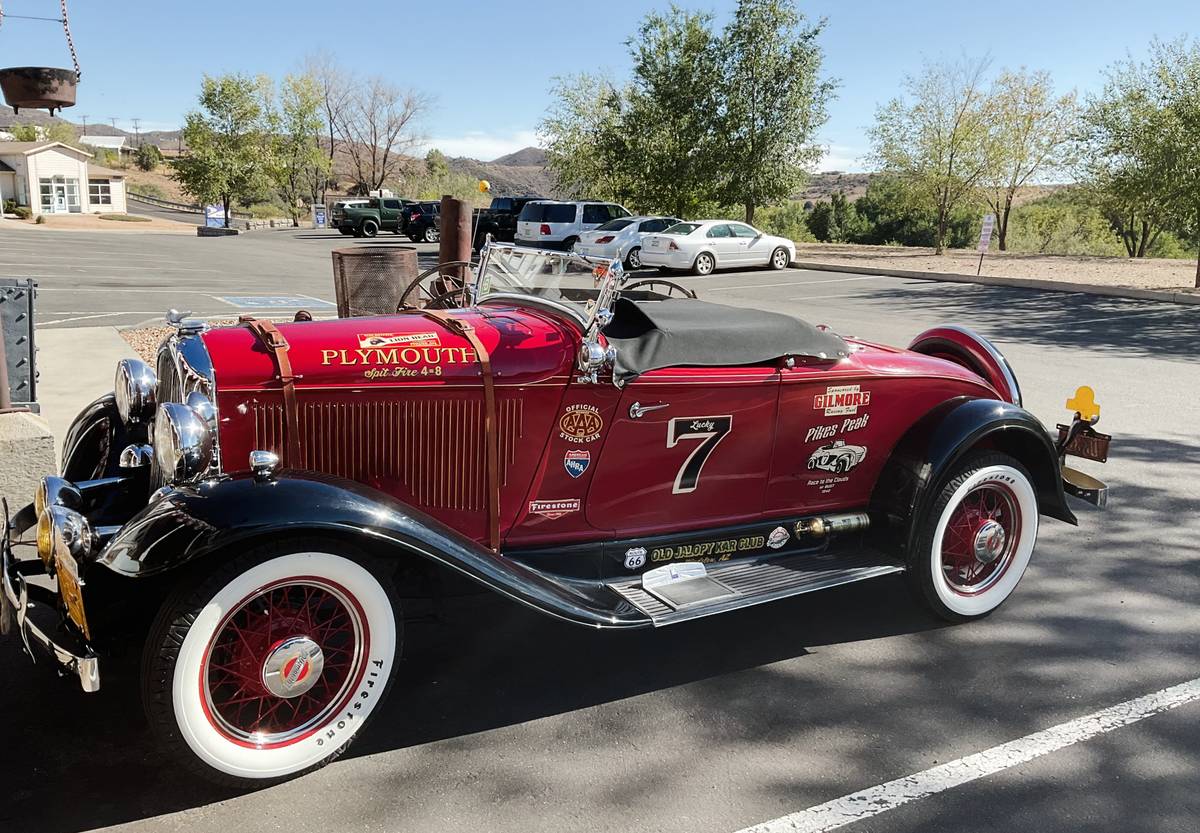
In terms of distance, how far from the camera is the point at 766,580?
11.3 ft

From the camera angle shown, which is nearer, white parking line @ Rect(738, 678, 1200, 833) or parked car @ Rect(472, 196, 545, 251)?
white parking line @ Rect(738, 678, 1200, 833)

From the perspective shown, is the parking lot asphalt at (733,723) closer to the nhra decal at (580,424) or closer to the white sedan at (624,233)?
the nhra decal at (580,424)

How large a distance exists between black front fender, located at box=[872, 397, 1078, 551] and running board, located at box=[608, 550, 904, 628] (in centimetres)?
24

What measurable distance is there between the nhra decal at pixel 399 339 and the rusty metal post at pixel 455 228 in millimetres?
3978

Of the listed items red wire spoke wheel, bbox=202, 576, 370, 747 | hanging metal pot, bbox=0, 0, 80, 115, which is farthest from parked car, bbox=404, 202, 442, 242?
red wire spoke wheel, bbox=202, 576, 370, 747

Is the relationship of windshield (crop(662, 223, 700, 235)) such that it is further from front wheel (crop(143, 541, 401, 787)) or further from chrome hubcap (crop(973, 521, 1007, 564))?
front wheel (crop(143, 541, 401, 787))

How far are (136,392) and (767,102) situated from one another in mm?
25680

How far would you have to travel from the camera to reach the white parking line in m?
2.48

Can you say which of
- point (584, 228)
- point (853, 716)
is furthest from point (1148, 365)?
point (584, 228)

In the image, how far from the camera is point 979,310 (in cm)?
1454

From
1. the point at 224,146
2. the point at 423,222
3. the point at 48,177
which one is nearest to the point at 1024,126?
the point at 423,222

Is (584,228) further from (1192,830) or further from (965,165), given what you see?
(1192,830)

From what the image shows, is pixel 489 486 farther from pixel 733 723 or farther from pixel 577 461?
pixel 733 723

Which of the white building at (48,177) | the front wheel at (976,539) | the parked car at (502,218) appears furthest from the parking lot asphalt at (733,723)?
the white building at (48,177)
